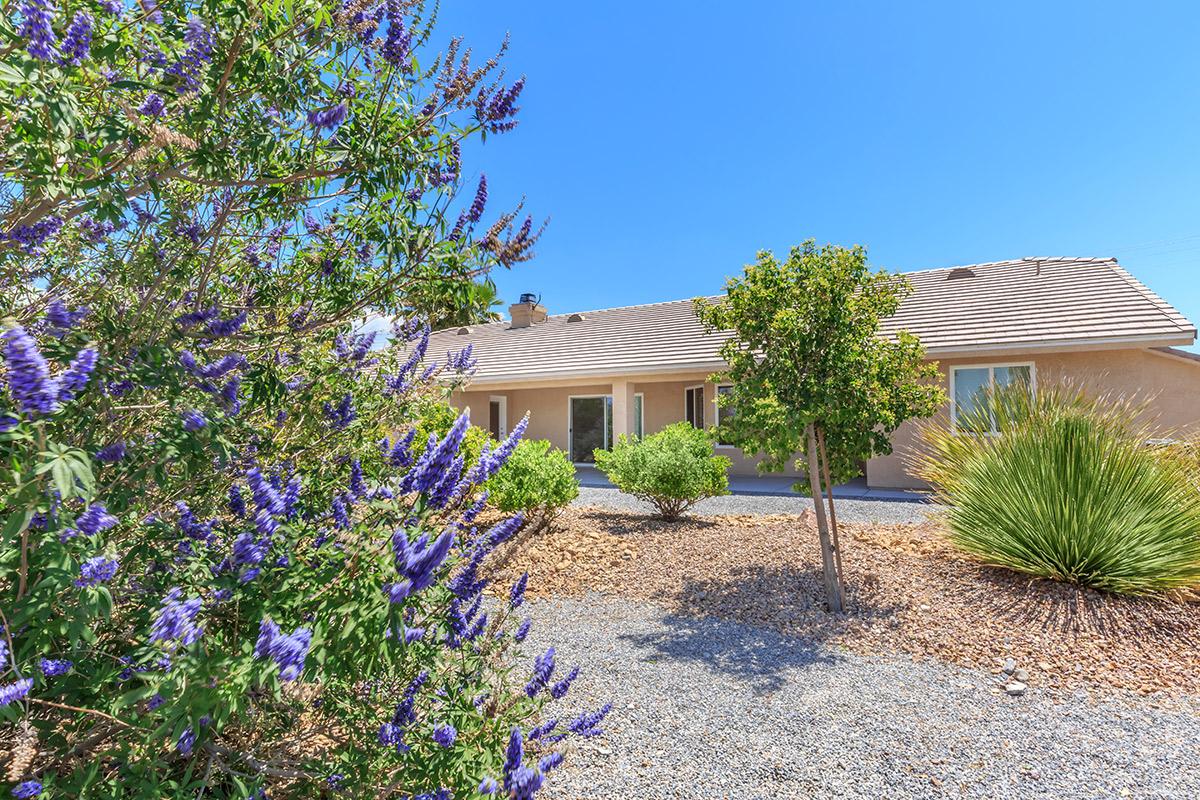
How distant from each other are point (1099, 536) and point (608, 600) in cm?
476

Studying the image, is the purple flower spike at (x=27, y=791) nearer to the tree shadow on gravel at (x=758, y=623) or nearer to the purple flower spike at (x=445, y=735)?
the purple flower spike at (x=445, y=735)

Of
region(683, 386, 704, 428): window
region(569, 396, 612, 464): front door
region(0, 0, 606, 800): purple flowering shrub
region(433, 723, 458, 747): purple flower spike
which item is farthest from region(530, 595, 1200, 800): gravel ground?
region(569, 396, 612, 464): front door

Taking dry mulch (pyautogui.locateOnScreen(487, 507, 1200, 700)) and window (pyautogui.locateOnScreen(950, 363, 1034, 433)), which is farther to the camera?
window (pyautogui.locateOnScreen(950, 363, 1034, 433))

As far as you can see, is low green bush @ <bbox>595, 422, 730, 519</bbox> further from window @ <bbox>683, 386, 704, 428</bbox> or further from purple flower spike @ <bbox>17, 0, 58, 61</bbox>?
purple flower spike @ <bbox>17, 0, 58, 61</bbox>

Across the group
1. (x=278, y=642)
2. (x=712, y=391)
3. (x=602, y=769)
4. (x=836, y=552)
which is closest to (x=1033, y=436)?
(x=836, y=552)

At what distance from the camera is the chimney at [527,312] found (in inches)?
888

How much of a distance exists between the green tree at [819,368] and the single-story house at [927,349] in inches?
85.3

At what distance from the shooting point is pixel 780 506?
10.9 m

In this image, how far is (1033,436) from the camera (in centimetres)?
627

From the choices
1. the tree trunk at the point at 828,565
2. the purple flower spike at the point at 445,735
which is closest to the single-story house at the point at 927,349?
the tree trunk at the point at 828,565

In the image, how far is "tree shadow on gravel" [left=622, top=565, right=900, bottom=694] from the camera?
184 inches

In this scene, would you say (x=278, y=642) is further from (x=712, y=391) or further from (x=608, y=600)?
(x=712, y=391)

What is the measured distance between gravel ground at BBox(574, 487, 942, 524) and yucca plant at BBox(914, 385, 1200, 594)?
234 cm

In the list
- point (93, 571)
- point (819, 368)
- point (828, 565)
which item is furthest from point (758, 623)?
point (93, 571)
